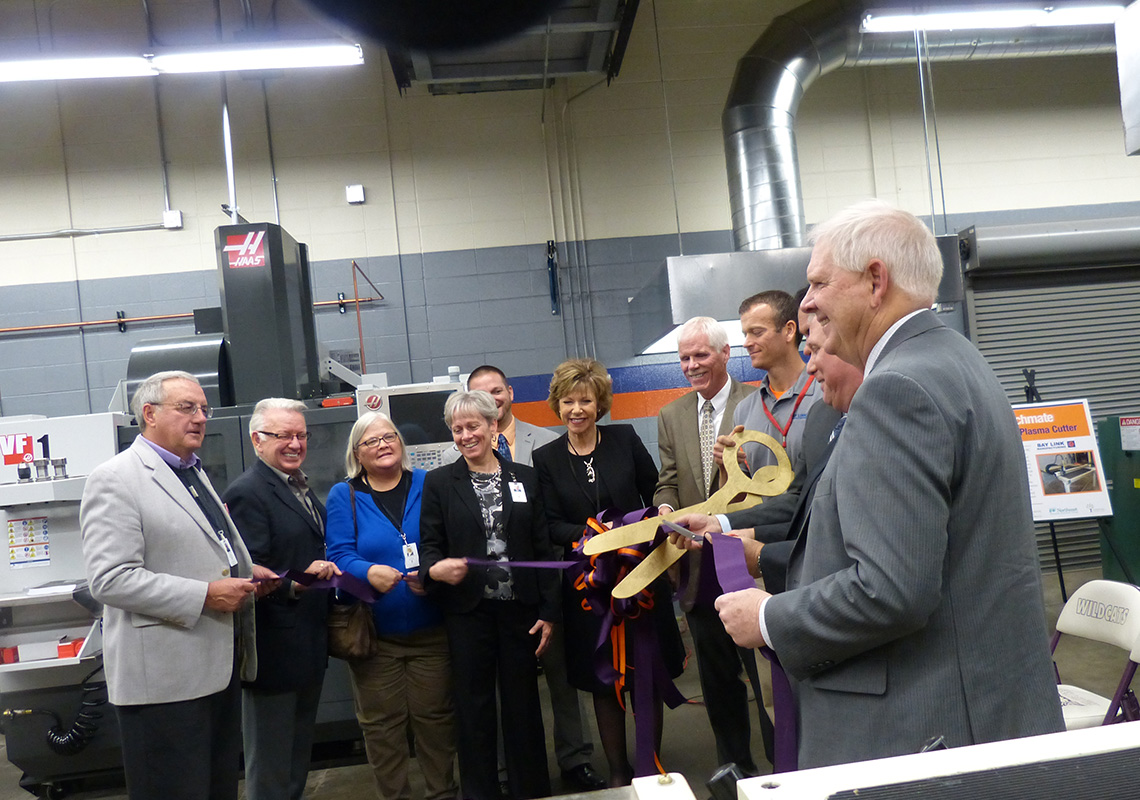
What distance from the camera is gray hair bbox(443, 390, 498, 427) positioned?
3.01 m

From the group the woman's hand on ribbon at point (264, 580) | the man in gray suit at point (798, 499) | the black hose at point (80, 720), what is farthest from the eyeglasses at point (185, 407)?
the black hose at point (80, 720)

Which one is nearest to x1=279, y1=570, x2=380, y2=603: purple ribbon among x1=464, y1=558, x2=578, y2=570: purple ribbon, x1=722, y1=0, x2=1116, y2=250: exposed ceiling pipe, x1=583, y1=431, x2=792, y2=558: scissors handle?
x1=464, y1=558, x2=578, y2=570: purple ribbon

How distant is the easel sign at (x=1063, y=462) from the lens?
477cm

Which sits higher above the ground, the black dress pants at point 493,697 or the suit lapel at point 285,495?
the suit lapel at point 285,495

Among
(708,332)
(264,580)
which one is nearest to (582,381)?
(708,332)

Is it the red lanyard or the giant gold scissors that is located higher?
the red lanyard

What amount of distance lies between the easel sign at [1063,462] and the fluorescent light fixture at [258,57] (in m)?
4.74

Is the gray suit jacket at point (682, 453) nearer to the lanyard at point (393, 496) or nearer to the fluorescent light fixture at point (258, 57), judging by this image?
the lanyard at point (393, 496)

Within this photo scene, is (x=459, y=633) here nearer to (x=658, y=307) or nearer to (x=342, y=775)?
(x=342, y=775)

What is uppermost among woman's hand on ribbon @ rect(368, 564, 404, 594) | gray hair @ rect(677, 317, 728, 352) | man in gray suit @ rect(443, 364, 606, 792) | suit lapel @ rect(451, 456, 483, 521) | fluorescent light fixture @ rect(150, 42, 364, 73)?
fluorescent light fixture @ rect(150, 42, 364, 73)

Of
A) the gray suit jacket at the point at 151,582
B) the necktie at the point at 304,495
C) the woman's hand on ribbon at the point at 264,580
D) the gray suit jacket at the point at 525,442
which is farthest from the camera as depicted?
the gray suit jacket at the point at 525,442

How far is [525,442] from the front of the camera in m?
3.72

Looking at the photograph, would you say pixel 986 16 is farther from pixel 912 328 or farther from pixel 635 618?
pixel 912 328

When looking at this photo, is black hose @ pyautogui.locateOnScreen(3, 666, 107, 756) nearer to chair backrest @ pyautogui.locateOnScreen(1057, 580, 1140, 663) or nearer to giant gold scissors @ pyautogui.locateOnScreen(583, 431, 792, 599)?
giant gold scissors @ pyautogui.locateOnScreen(583, 431, 792, 599)
